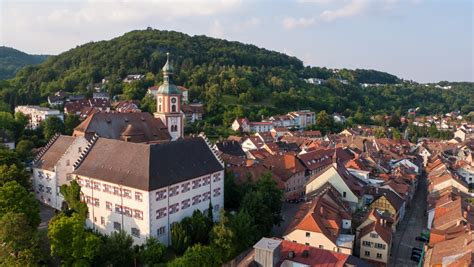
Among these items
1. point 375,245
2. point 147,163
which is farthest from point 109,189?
point 375,245

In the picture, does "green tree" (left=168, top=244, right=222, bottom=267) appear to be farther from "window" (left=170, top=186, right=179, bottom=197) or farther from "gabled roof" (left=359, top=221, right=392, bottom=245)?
"gabled roof" (left=359, top=221, right=392, bottom=245)

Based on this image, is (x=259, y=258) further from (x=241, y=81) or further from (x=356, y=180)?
(x=241, y=81)

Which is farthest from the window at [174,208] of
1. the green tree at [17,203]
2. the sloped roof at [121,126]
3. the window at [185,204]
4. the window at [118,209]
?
the sloped roof at [121,126]

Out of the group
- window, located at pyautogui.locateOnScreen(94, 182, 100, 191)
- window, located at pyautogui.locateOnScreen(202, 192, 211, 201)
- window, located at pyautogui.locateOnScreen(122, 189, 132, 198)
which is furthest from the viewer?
window, located at pyautogui.locateOnScreen(202, 192, 211, 201)

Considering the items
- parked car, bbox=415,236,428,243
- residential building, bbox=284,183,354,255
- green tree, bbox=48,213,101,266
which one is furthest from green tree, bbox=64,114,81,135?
parked car, bbox=415,236,428,243

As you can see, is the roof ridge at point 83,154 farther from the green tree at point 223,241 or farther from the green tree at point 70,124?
the green tree at point 70,124

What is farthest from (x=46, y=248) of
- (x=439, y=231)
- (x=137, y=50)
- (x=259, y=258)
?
(x=137, y=50)
